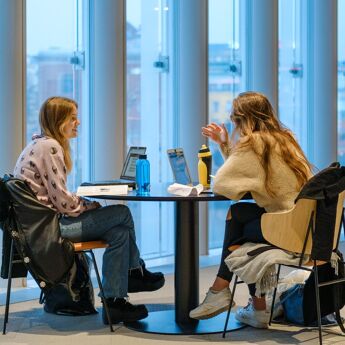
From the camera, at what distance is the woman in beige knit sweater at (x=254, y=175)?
12.8ft

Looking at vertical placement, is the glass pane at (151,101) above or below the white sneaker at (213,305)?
above

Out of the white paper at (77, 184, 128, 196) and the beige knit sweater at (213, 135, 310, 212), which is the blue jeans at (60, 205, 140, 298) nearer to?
the white paper at (77, 184, 128, 196)

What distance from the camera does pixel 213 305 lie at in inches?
157

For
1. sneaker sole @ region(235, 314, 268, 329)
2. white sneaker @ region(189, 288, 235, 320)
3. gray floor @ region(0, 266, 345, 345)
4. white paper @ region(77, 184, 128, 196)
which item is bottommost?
gray floor @ region(0, 266, 345, 345)

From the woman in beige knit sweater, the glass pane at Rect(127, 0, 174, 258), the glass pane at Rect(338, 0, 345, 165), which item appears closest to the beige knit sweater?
the woman in beige knit sweater

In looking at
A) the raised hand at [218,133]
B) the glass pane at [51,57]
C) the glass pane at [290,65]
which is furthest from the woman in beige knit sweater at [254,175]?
the glass pane at [290,65]

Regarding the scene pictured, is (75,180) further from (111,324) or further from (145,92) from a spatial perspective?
(111,324)

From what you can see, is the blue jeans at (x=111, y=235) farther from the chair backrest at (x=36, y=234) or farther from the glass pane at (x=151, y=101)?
the glass pane at (x=151, y=101)

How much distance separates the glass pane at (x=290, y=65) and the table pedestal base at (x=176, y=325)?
3740 mm

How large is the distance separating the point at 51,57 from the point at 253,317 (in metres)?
2.60

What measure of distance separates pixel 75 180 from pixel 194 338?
2262 mm

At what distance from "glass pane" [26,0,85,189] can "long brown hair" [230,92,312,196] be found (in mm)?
1959

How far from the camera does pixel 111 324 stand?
161 inches

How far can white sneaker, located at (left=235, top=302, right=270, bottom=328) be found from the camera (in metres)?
4.12
